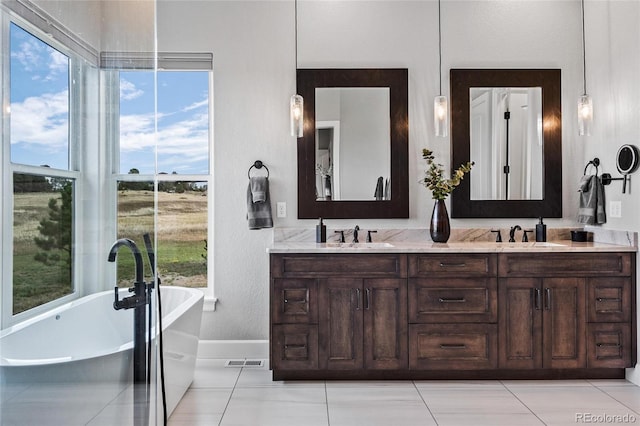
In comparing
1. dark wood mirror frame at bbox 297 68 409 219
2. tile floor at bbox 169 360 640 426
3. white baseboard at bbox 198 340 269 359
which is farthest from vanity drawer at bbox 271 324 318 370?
dark wood mirror frame at bbox 297 68 409 219

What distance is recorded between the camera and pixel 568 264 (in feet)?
10.3

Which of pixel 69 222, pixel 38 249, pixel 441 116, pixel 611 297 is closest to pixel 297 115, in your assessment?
pixel 441 116

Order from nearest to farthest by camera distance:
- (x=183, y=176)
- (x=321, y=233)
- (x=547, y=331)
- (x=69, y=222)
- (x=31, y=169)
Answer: (x=31, y=169), (x=69, y=222), (x=547, y=331), (x=321, y=233), (x=183, y=176)

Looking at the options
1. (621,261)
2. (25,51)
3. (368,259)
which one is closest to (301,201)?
(368,259)

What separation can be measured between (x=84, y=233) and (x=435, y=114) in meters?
2.81

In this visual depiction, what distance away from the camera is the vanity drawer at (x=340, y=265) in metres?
3.15

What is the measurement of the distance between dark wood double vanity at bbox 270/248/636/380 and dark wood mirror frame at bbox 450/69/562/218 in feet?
1.98

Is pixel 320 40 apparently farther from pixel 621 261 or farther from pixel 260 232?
pixel 621 261

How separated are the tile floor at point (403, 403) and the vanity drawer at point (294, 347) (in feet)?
0.44

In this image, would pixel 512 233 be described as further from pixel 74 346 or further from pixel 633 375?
pixel 74 346

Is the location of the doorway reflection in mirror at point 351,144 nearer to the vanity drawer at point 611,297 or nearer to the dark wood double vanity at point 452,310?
the dark wood double vanity at point 452,310

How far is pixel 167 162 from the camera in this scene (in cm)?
381

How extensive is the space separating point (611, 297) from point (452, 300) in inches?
39.4

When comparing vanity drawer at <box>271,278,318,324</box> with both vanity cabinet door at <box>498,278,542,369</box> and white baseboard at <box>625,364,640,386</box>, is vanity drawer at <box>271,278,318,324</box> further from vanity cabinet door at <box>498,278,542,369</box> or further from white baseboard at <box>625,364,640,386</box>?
white baseboard at <box>625,364,640,386</box>
